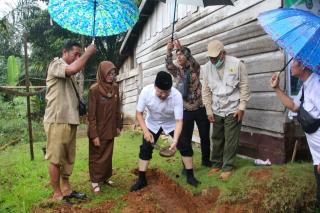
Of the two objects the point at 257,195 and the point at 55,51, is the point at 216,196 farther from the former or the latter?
the point at 55,51

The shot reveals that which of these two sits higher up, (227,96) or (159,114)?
(227,96)

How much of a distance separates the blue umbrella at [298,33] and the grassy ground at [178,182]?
158 centimetres

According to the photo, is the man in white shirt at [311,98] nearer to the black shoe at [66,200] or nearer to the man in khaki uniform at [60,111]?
the man in khaki uniform at [60,111]

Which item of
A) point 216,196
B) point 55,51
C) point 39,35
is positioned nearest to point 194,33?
point 216,196

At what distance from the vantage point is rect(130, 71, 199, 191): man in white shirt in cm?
484

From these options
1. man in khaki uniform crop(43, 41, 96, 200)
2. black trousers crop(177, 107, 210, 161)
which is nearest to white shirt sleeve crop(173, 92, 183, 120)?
black trousers crop(177, 107, 210, 161)

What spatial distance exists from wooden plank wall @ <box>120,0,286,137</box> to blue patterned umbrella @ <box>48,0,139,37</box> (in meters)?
1.93

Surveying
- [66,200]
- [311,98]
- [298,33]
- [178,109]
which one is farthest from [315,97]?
[66,200]

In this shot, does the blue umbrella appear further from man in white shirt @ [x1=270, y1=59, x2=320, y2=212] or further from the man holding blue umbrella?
man in white shirt @ [x1=270, y1=59, x2=320, y2=212]

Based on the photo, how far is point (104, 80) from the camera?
5336 mm

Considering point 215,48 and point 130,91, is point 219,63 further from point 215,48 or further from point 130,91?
point 130,91

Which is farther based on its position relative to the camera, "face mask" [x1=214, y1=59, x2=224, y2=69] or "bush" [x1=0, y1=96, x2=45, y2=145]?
"bush" [x1=0, y1=96, x2=45, y2=145]

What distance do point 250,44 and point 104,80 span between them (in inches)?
95.4

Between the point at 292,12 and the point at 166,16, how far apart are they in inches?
270
